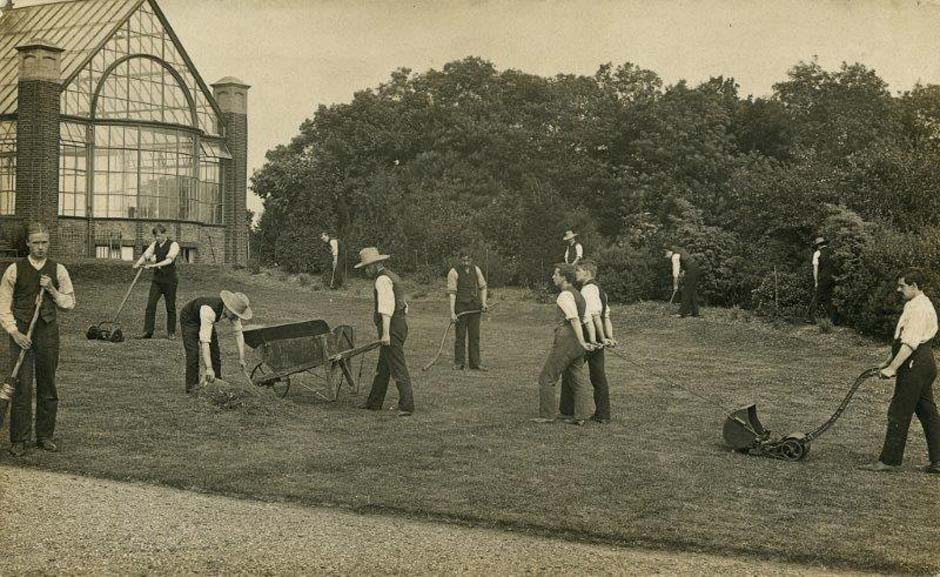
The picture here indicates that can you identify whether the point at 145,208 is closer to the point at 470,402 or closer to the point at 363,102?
the point at 363,102

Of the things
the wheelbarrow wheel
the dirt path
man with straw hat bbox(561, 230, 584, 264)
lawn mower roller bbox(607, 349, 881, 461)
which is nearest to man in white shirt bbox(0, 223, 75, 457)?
the dirt path

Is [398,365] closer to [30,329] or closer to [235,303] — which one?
[235,303]

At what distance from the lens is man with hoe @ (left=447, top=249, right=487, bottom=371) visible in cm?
1407

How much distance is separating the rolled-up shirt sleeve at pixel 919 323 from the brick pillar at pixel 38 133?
66.9 feet

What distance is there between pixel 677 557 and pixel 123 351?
1007 cm

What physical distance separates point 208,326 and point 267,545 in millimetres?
4707

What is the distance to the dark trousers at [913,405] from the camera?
7781 millimetres

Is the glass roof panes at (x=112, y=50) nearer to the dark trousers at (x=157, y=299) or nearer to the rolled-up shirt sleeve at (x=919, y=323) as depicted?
the dark trousers at (x=157, y=299)

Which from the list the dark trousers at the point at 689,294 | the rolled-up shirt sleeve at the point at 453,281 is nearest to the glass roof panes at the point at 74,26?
the rolled-up shirt sleeve at the point at 453,281

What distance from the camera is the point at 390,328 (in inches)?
403

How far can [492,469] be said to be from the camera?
7.64 metres

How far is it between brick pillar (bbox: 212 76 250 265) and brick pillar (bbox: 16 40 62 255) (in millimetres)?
7142

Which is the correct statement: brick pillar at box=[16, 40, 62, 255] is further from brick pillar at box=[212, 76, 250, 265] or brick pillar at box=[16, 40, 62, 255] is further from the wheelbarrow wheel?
the wheelbarrow wheel

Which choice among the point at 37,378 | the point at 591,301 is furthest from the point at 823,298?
the point at 37,378
